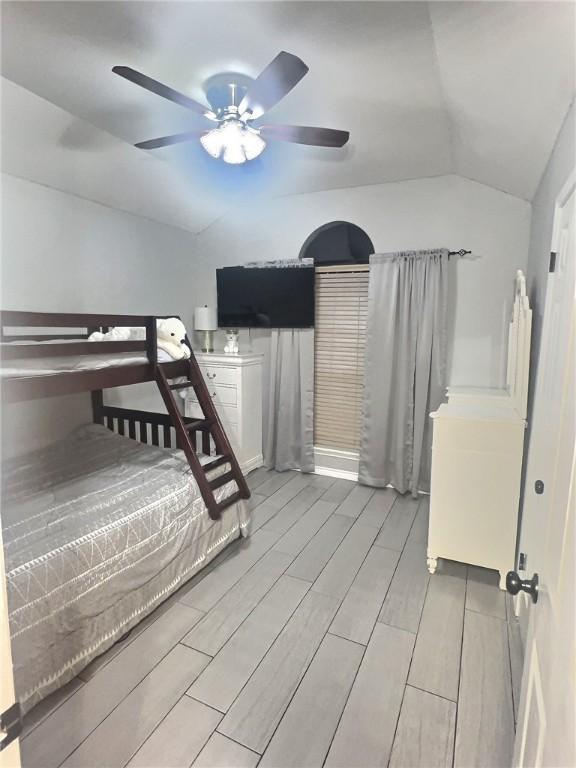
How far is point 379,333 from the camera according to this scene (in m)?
3.35

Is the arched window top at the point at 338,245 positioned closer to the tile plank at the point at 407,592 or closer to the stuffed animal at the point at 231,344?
the stuffed animal at the point at 231,344

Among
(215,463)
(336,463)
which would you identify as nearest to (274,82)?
(215,463)

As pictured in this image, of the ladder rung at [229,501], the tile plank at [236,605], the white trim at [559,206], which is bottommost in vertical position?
the tile plank at [236,605]

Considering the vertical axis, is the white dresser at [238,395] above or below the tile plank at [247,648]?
above

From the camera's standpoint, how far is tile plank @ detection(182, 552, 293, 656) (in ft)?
6.02

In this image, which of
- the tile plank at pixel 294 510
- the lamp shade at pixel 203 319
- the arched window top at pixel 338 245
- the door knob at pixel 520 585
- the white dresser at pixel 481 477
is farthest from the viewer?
the lamp shade at pixel 203 319

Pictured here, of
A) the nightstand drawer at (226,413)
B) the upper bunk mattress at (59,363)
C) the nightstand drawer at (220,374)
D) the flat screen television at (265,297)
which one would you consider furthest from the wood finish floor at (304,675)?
the flat screen television at (265,297)

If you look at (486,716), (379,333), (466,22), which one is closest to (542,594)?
(486,716)

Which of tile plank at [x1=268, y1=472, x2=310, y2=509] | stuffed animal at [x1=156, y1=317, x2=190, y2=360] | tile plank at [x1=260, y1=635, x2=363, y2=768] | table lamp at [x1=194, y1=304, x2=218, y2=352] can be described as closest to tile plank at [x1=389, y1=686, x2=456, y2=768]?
tile plank at [x1=260, y1=635, x2=363, y2=768]

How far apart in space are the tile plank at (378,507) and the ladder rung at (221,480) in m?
1.06

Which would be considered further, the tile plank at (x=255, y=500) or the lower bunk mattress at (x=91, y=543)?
the tile plank at (x=255, y=500)

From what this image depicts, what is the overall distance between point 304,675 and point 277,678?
11 cm

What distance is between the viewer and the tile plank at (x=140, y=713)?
134 cm

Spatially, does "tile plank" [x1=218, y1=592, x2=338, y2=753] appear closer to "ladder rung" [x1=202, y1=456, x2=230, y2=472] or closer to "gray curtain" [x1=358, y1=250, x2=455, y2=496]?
"ladder rung" [x1=202, y1=456, x2=230, y2=472]
